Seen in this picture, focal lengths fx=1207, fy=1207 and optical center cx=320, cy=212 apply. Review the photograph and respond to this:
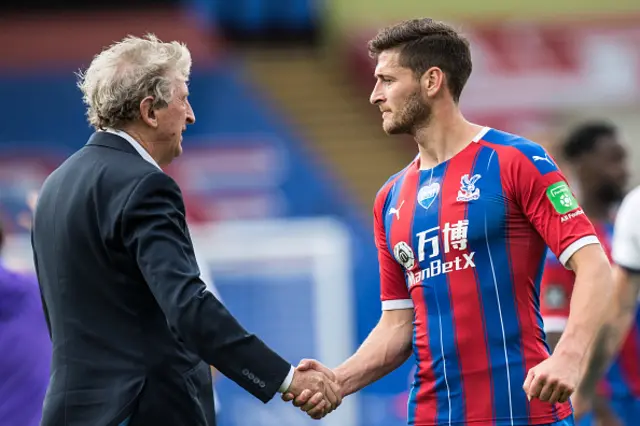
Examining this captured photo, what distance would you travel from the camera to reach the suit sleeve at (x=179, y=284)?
137 inches

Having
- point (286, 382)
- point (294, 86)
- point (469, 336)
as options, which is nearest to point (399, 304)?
point (469, 336)

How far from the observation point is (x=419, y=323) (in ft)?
12.6

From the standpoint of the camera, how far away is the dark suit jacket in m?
3.51

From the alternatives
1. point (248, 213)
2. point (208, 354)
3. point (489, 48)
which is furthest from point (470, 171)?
point (489, 48)

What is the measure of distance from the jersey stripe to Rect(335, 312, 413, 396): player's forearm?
0.83 ft

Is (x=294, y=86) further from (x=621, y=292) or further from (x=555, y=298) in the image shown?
(x=621, y=292)

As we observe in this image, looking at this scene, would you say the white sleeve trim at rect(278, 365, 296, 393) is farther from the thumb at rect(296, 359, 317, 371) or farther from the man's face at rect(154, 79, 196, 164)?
the man's face at rect(154, 79, 196, 164)

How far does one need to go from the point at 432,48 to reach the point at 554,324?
177 centimetres

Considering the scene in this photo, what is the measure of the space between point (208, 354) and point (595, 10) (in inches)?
599

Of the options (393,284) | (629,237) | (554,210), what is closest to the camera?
(554,210)

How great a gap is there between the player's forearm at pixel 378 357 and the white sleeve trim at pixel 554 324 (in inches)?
52.4

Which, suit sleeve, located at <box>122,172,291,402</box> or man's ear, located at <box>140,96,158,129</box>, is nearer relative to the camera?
suit sleeve, located at <box>122,172,291,402</box>

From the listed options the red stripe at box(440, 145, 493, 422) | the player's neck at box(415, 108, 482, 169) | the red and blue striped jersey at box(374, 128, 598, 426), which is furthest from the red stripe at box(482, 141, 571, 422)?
the player's neck at box(415, 108, 482, 169)

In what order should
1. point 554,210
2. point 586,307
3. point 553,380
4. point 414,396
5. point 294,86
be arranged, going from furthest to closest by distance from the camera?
point 294,86, point 414,396, point 554,210, point 586,307, point 553,380
